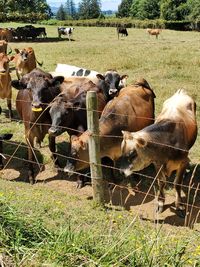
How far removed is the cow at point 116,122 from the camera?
18.9 feet

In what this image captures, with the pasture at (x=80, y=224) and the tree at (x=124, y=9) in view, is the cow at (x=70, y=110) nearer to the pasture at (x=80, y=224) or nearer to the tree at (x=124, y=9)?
the pasture at (x=80, y=224)

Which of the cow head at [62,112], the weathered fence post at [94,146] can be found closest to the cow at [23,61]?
the cow head at [62,112]

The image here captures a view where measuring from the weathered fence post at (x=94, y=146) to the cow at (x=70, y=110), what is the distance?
81cm

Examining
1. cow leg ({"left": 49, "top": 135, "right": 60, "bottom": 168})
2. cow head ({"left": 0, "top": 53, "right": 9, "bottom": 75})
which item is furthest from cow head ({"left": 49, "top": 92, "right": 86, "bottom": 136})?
cow head ({"left": 0, "top": 53, "right": 9, "bottom": 75})

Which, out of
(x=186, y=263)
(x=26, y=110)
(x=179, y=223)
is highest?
(x=26, y=110)

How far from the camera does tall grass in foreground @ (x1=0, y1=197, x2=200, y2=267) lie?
3186 mm

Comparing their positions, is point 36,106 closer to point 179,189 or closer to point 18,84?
point 18,84

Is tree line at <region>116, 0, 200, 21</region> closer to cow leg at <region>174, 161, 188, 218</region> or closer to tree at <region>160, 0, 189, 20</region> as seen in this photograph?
tree at <region>160, 0, 189, 20</region>

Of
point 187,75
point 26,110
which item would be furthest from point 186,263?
point 187,75

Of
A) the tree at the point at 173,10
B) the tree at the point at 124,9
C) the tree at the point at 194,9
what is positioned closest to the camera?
the tree at the point at 194,9

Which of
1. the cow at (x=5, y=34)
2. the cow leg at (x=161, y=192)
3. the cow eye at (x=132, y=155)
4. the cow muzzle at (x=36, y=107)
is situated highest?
the cow at (x=5, y=34)

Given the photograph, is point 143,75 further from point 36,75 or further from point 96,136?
point 96,136

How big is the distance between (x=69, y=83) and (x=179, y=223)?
336cm

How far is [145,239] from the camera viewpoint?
11.3 feet
